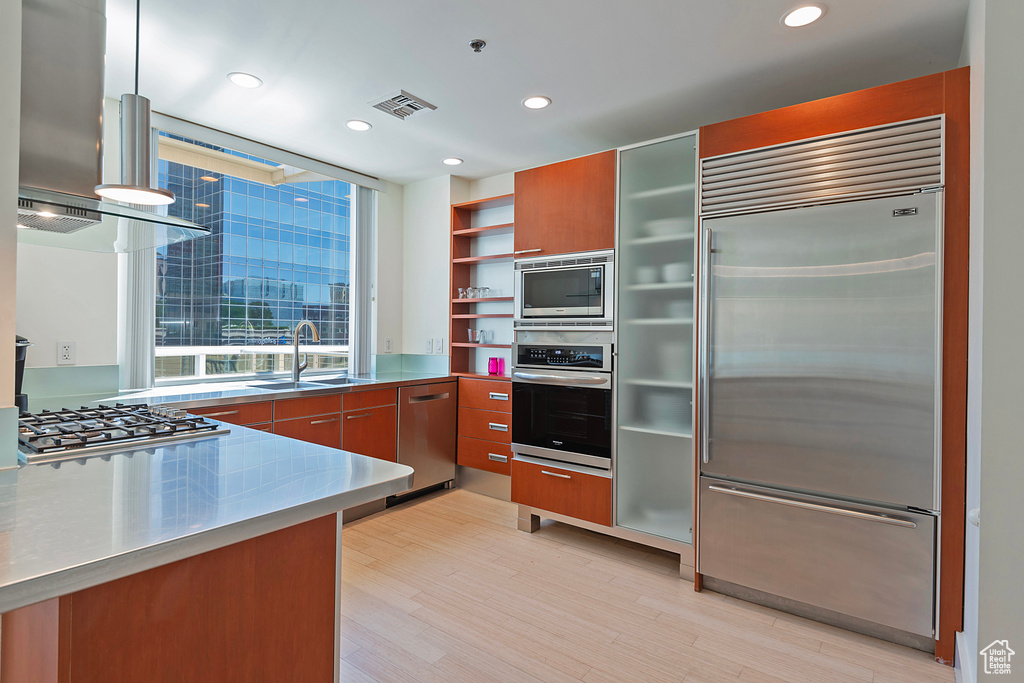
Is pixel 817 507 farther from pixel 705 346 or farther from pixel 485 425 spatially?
pixel 485 425

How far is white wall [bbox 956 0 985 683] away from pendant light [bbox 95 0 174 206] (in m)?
2.55

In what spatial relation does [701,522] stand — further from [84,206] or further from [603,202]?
[84,206]

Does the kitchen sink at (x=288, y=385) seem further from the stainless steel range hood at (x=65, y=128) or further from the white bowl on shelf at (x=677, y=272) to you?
the white bowl on shelf at (x=677, y=272)

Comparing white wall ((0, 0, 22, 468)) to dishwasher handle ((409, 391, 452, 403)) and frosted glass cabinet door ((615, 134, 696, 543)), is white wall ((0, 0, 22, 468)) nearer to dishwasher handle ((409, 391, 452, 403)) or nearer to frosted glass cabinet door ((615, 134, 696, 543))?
frosted glass cabinet door ((615, 134, 696, 543))

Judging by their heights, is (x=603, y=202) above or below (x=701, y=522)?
above

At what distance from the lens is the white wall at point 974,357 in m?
1.60

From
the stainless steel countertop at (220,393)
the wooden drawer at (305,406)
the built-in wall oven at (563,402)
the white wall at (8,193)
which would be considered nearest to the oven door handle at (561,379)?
the built-in wall oven at (563,402)

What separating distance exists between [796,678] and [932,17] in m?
2.57

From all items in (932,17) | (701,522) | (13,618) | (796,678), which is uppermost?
(932,17)

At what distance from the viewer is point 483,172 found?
161 inches

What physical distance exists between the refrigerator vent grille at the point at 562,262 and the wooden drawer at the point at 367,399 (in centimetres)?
129

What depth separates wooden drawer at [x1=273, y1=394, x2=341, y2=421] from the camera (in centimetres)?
287

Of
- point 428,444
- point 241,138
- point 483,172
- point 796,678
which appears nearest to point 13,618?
point 796,678

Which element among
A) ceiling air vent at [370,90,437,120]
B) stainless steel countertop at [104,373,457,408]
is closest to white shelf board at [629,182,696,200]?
ceiling air vent at [370,90,437,120]
